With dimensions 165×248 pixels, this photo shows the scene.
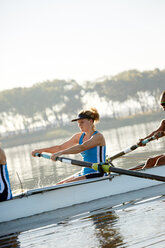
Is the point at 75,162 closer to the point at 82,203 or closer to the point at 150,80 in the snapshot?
the point at 82,203

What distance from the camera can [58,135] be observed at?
8044cm

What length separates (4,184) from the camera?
7.39 meters

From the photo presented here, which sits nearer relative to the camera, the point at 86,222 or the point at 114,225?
the point at 114,225

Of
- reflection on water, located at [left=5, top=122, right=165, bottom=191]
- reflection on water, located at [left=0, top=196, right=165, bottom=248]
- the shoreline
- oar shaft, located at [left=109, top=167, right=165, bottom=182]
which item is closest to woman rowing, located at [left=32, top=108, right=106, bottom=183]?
oar shaft, located at [left=109, top=167, right=165, bottom=182]

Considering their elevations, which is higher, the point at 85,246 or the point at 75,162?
the point at 75,162

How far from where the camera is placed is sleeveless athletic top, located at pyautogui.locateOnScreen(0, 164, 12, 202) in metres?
7.29

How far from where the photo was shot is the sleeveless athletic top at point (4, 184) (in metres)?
7.29

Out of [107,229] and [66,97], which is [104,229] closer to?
[107,229]

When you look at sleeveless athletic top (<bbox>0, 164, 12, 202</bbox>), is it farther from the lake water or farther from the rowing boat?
the lake water

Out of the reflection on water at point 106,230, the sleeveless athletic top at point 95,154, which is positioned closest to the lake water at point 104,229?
the reflection on water at point 106,230

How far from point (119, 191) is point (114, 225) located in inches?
97.8

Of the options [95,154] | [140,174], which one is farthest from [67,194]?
[140,174]

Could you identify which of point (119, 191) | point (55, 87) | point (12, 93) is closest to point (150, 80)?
point (55, 87)

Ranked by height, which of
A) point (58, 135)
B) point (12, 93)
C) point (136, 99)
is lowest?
point (58, 135)
